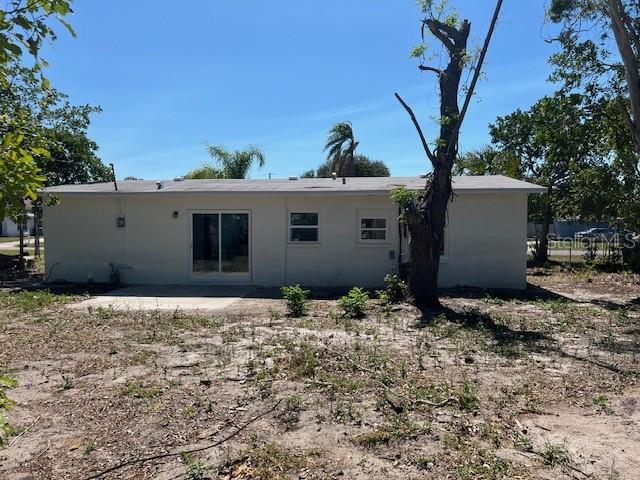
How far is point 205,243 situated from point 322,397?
10.5 meters

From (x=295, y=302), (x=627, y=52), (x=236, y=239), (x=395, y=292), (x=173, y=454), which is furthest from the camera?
(x=236, y=239)

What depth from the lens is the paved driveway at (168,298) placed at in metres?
11.5

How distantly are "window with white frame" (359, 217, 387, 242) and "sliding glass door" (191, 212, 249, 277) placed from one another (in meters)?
3.32

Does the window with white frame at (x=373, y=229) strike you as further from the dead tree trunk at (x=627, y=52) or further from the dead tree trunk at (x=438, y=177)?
the dead tree trunk at (x=627, y=52)

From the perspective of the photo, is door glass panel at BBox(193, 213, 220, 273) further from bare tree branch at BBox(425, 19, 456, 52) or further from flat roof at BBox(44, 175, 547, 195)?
bare tree branch at BBox(425, 19, 456, 52)

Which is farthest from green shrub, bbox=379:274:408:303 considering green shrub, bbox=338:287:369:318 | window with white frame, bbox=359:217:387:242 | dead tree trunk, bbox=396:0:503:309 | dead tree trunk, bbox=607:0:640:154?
dead tree trunk, bbox=607:0:640:154

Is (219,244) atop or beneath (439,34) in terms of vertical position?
beneath

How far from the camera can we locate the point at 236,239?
1511cm

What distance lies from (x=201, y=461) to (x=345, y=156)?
1239 inches

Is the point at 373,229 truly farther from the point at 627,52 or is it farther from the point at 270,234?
the point at 627,52

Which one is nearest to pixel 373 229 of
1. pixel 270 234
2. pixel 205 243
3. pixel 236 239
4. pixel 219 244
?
pixel 270 234

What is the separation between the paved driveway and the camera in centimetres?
1149

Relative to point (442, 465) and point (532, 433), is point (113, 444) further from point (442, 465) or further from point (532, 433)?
point (532, 433)

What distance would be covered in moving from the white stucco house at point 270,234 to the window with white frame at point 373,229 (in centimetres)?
3
